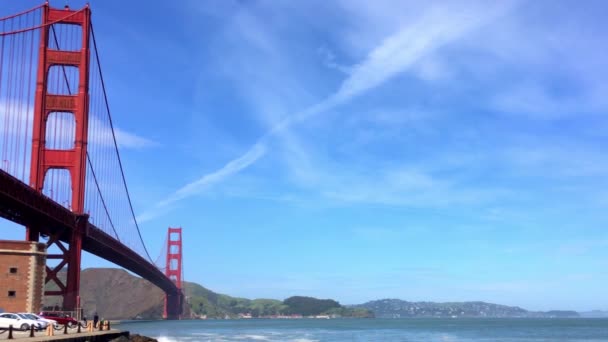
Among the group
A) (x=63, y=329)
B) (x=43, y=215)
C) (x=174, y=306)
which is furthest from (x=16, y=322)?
(x=174, y=306)

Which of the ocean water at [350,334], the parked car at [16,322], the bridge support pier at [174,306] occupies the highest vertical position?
the bridge support pier at [174,306]

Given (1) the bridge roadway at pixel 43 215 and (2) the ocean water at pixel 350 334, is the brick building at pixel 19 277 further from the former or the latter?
(2) the ocean water at pixel 350 334

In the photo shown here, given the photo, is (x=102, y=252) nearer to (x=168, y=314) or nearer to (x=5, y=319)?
(x=5, y=319)

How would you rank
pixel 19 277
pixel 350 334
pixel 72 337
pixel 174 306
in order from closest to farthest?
pixel 72 337, pixel 19 277, pixel 350 334, pixel 174 306

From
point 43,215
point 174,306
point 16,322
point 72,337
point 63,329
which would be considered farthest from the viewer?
point 174,306

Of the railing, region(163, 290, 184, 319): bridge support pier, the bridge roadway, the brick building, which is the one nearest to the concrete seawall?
the railing

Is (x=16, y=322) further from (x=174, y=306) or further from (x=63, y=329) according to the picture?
(x=174, y=306)

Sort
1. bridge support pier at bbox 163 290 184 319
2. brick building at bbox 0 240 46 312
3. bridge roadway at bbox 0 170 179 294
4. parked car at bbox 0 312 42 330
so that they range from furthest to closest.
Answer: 1. bridge support pier at bbox 163 290 184 319
2. brick building at bbox 0 240 46 312
3. bridge roadway at bbox 0 170 179 294
4. parked car at bbox 0 312 42 330

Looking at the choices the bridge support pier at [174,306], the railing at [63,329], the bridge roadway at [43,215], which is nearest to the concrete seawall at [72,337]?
the railing at [63,329]

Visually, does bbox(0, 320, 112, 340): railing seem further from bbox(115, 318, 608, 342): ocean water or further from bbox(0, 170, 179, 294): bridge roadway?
bbox(115, 318, 608, 342): ocean water

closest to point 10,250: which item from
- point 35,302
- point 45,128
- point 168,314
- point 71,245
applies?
point 35,302
